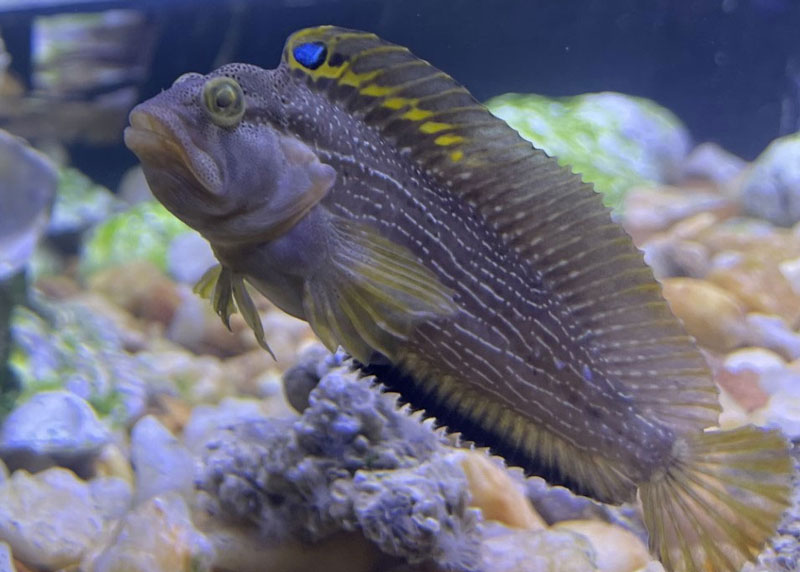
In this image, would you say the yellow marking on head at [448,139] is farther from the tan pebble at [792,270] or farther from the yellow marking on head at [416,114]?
the tan pebble at [792,270]

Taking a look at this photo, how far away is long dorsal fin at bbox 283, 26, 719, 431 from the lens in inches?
79.0

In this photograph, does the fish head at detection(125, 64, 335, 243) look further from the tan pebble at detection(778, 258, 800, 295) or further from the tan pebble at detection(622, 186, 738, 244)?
the tan pebble at detection(622, 186, 738, 244)

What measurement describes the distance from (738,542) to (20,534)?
2.54 meters

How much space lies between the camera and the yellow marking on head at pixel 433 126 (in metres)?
2.05

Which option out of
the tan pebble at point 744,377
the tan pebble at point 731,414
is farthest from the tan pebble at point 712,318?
the tan pebble at point 731,414

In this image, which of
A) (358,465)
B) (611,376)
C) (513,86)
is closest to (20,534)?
(358,465)

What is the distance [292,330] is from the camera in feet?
17.2

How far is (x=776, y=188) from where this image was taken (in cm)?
722

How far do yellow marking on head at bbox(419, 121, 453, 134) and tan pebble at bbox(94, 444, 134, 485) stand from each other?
7.95 ft

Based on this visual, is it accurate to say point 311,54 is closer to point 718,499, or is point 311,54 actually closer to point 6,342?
point 718,499

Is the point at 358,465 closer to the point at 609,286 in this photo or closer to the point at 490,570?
the point at 490,570

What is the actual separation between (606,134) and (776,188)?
2559mm

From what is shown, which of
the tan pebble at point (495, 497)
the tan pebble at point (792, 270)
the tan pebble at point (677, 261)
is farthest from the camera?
the tan pebble at point (792, 270)

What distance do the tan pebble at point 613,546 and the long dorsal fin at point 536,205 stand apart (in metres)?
0.76
